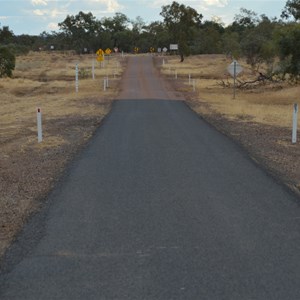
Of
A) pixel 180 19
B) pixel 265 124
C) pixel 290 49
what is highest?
pixel 180 19

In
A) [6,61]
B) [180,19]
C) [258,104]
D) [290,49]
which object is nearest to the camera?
[258,104]

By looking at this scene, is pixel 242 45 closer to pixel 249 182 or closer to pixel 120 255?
pixel 249 182

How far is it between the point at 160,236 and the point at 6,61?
43.6 meters

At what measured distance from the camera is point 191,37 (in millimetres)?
86688

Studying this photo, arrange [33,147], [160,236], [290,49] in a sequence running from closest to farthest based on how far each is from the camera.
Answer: [160,236], [33,147], [290,49]

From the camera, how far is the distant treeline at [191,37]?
3132 cm

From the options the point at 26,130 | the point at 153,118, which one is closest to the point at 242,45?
the point at 153,118

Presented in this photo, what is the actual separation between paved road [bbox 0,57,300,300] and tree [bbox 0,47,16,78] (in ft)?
122

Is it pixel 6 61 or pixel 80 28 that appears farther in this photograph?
pixel 80 28

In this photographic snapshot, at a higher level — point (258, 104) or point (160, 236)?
point (160, 236)

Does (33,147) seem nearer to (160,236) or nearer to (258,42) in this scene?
(160,236)

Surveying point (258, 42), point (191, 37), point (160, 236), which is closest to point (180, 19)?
point (191, 37)

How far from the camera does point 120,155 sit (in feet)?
39.1

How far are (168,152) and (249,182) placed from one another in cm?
345
